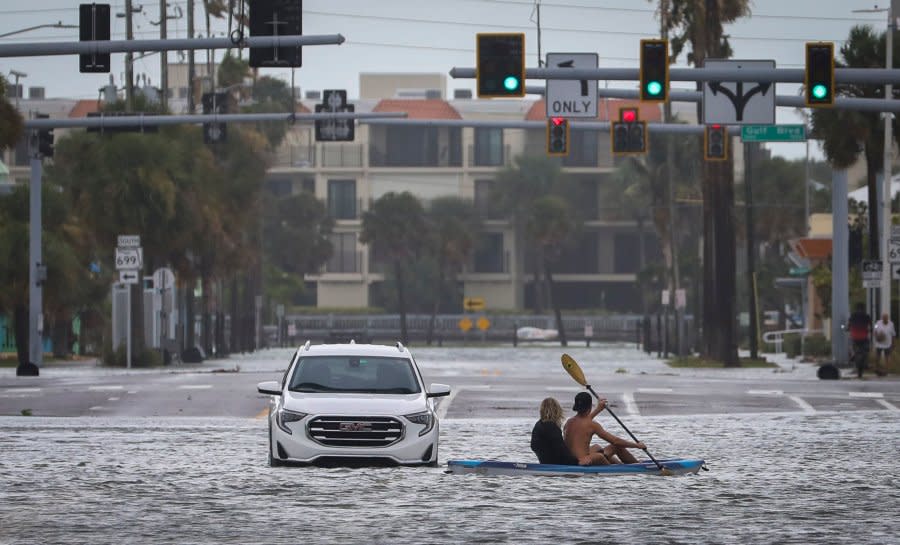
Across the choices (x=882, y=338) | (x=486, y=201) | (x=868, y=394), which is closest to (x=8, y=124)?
(x=868, y=394)

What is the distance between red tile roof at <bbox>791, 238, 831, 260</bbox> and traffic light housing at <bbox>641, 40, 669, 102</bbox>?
38135mm

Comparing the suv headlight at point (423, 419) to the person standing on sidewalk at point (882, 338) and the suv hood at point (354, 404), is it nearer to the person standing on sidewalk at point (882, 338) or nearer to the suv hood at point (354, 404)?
the suv hood at point (354, 404)

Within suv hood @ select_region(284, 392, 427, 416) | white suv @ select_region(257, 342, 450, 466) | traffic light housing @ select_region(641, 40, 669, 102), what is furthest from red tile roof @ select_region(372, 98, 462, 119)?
white suv @ select_region(257, 342, 450, 466)

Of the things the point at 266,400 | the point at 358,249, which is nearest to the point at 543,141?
the point at 358,249

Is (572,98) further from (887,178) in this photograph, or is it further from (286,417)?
(286,417)

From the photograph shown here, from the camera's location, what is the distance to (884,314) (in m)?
46.6

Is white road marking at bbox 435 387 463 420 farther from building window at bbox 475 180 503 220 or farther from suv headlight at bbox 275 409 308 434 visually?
building window at bbox 475 180 503 220

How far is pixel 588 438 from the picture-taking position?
788 inches

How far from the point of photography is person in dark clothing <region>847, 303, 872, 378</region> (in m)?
44.8

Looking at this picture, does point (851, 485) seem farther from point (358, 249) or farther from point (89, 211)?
point (358, 249)

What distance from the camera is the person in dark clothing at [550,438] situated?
19750 mm

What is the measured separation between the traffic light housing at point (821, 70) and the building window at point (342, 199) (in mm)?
97507

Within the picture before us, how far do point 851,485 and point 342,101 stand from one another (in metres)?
29.3

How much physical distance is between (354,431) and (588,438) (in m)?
2.45
